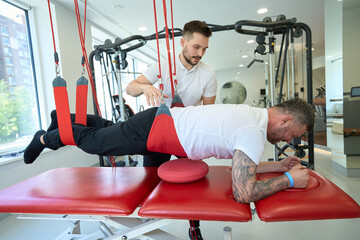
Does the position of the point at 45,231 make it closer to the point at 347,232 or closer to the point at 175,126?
the point at 175,126

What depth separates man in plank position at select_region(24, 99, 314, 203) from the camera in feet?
2.85

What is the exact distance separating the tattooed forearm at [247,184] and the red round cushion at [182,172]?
22 centimetres

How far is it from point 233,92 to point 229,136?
1006 centimetres

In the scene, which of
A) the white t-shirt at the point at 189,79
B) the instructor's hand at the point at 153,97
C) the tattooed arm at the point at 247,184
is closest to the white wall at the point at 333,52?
the white t-shirt at the point at 189,79

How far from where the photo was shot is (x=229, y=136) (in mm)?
970

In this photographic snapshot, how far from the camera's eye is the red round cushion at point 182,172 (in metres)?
1.02

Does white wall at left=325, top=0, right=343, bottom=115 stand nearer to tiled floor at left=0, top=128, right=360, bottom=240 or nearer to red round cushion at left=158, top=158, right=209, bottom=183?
tiled floor at left=0, top=128, right=360, bottom=240

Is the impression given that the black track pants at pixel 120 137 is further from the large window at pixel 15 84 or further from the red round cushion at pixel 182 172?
the large window at pixel 15 84

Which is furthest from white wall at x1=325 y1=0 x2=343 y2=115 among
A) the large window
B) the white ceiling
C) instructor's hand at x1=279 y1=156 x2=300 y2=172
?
the large window

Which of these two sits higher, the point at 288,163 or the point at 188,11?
the point at 188,11

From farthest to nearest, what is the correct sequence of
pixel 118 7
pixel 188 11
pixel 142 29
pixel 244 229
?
pixel 142 29
pixel 188 11
pixel 118 7
pixel 244 229

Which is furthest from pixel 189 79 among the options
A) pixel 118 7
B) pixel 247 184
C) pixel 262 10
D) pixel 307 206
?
pixel 262 10

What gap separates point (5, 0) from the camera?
101 inches

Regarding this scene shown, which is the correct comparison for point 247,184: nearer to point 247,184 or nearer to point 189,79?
point 247,184
